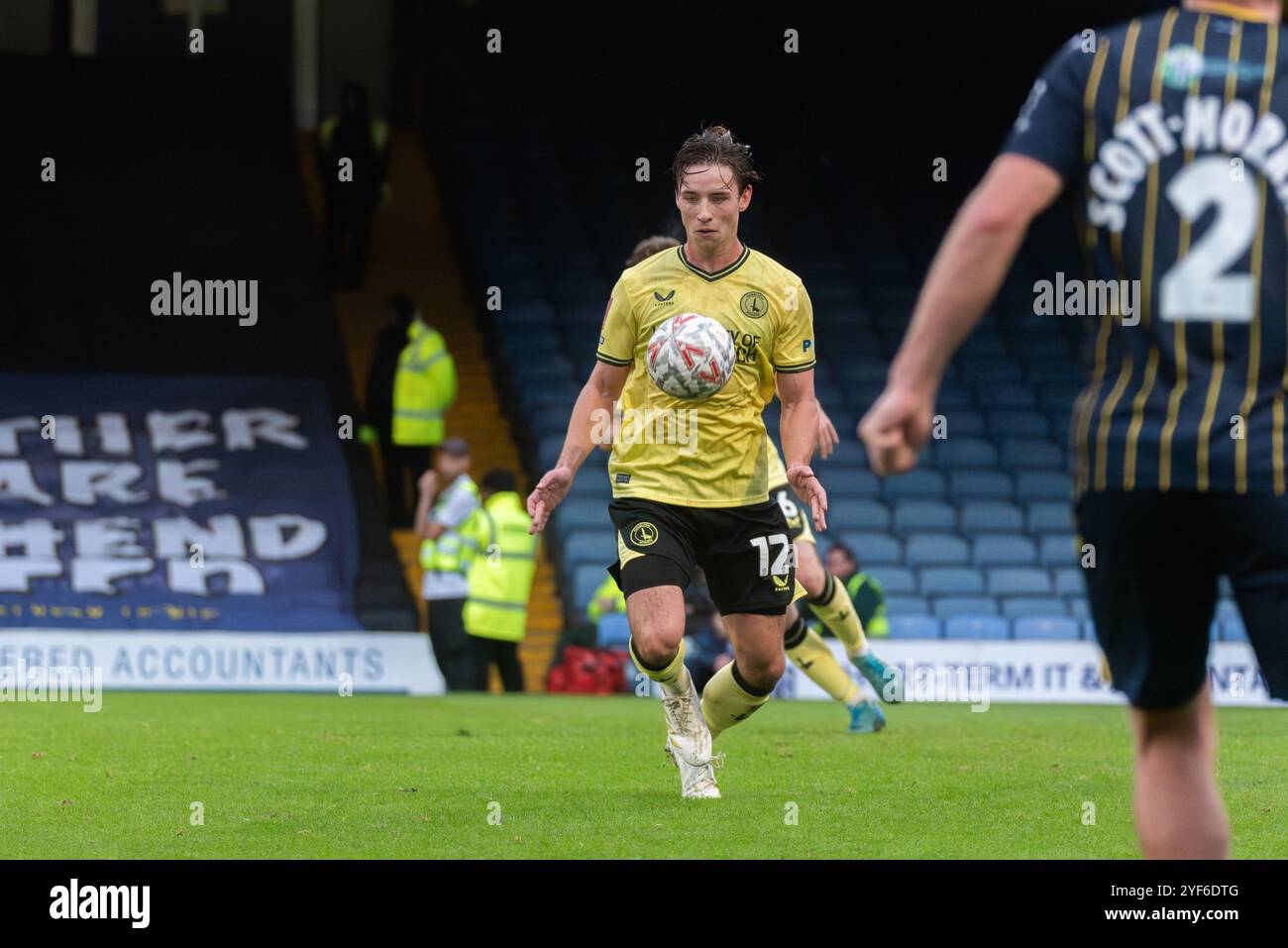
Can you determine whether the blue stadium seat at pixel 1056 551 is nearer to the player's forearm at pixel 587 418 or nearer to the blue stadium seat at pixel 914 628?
the blue stadium seat at pixel 914 628

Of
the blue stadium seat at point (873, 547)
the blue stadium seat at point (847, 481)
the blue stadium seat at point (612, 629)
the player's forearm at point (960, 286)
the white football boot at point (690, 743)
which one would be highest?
the blue stadium seat at point (847, 481)

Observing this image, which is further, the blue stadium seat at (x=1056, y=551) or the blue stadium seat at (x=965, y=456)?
the blue stadium seat at (x=965, y=456)

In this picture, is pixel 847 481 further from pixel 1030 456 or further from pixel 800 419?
pixel 800 419

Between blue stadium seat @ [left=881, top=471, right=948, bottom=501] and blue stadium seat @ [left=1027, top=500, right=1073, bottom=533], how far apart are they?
1008 millimetres

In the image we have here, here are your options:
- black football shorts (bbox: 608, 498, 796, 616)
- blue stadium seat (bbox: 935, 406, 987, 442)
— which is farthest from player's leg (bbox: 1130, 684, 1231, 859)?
blue stadium seat (bbox: 935, 406, 987, 442)

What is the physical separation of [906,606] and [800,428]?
473 inches

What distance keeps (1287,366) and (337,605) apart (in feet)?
56.5

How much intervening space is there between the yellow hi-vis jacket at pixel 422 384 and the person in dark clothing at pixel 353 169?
3.44 meters

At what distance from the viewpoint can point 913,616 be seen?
1958 cm

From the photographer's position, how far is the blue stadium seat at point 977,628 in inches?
759

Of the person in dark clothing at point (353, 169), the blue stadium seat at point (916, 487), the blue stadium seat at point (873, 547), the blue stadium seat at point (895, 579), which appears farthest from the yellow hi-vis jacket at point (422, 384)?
the blue stadium seat at point (916, 487)

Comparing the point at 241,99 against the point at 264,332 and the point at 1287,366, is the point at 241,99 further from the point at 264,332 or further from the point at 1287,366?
the point at 1287,366

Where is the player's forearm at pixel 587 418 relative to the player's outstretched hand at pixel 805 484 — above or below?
above
